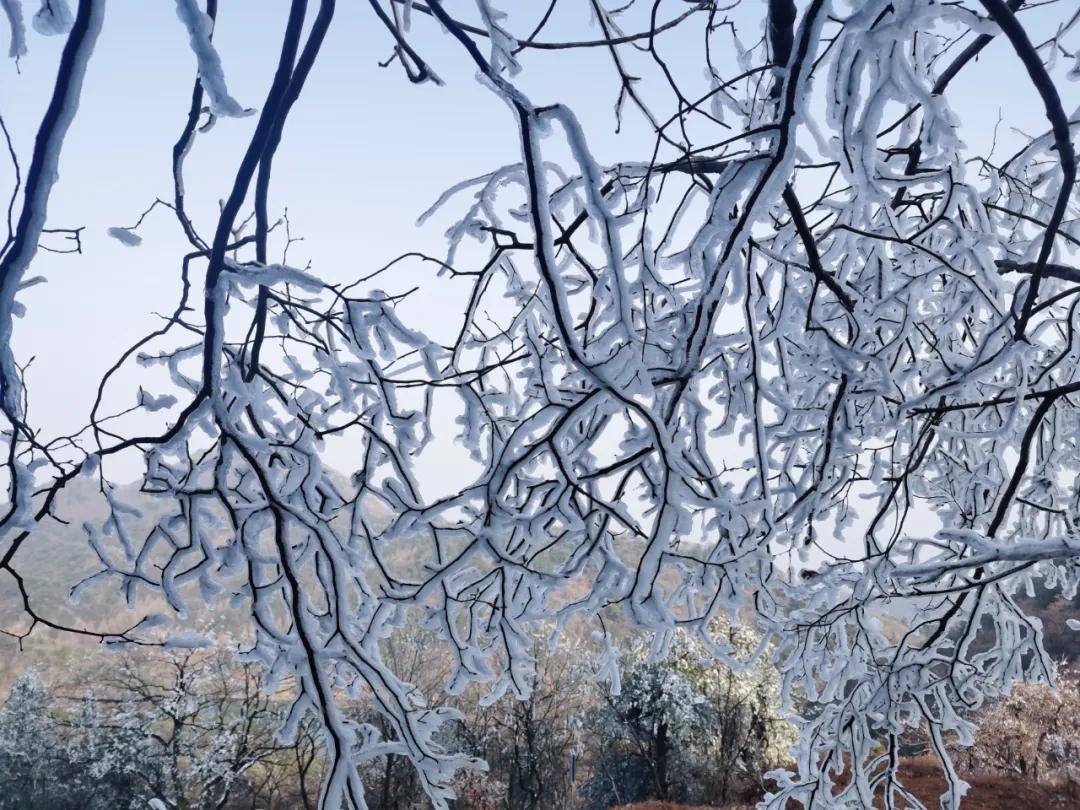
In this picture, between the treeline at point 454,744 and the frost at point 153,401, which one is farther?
the treeline at point 454,744

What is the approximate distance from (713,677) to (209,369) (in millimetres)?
21244

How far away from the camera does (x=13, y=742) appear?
21.6m

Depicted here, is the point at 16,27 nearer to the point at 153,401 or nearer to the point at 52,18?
the point at 52,18

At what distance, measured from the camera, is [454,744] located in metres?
21.4

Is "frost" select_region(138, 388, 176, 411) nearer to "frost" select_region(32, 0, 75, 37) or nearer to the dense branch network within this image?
the dense branch network

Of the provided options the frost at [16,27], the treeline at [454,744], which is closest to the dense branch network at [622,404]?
the frost at [16,27]

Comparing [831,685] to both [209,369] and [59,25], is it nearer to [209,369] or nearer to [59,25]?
[209,369]

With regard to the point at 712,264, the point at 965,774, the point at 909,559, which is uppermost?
the point at 712,264

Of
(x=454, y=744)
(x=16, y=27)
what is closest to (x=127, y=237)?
(x=16, y=27)

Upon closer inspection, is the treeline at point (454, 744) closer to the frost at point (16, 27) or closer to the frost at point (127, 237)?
the frost at point (127, 237)

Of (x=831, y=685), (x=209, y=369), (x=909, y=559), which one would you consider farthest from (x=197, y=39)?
(x=909, y=559)

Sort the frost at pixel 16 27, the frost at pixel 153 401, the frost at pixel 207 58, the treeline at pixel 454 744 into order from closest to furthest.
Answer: the frost at pixel 207 58 < the frost at pixel 16 27 < the frost at pixel 153 401 < the treeline at pixel 454 744

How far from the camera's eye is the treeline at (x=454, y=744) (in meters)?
18.7

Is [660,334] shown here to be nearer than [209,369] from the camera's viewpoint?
No
